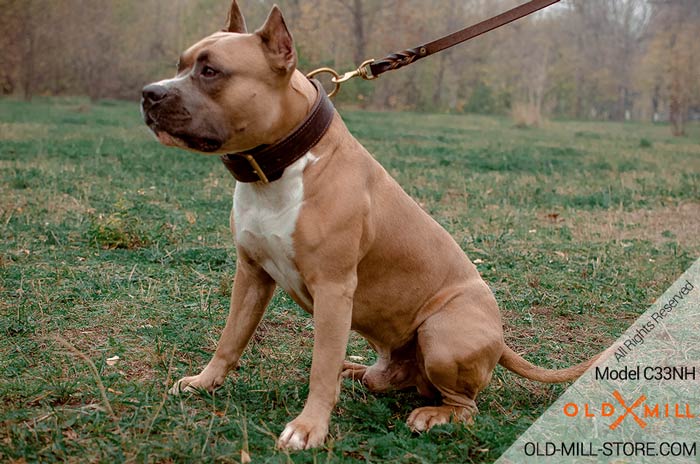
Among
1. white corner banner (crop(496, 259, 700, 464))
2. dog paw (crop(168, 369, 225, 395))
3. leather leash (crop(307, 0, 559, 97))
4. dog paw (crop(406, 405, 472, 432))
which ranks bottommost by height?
white corner banner (crop(496, 259, 700, 464))

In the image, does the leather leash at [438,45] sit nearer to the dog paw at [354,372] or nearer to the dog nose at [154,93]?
the dog nose at [154,93]

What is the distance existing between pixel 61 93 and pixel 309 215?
28731 millimetres

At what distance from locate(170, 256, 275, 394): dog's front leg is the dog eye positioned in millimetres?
946

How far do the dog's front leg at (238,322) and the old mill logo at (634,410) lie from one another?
1.49m

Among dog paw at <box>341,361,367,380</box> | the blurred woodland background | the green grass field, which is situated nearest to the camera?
the green grass field

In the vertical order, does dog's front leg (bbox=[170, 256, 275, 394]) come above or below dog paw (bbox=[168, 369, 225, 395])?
above

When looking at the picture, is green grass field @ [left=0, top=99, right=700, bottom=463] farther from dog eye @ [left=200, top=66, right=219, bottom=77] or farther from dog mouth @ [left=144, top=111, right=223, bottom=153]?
dog eye @ [left=200, top=66, right=219, bottom=77]

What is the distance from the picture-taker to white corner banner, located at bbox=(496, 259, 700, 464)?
3.09 m

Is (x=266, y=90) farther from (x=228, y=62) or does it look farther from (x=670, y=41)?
(x=670, y=41)

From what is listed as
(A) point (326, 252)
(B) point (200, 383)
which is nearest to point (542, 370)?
(A) point (326, 252)

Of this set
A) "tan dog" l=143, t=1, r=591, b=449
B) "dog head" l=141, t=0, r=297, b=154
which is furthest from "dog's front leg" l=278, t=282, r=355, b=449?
"dog head" l=141, t=0, r=297, b=154

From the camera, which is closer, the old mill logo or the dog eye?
the dog eye

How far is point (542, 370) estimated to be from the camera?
3598 mm

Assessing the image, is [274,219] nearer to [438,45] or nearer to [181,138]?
[181,138]
